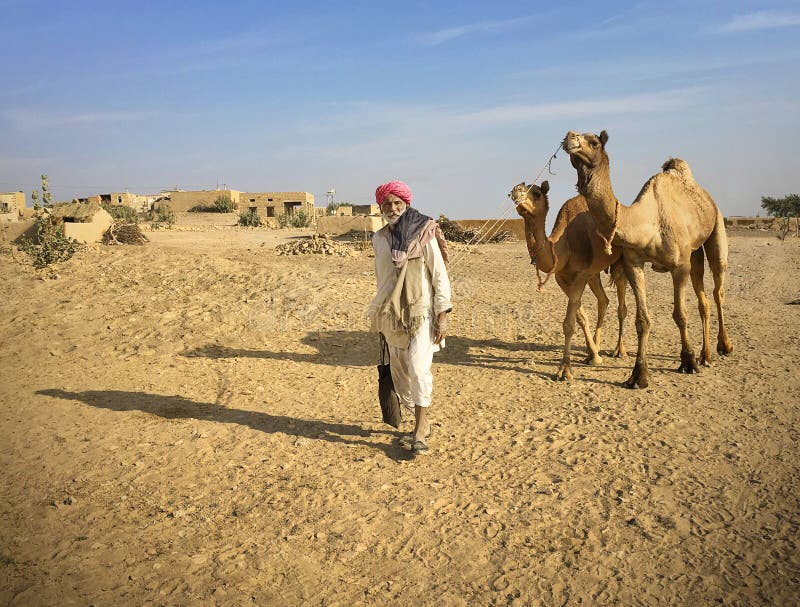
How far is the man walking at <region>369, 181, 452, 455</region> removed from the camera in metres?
4.12

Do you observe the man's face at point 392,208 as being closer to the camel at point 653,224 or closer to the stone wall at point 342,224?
the camel at point 653,224

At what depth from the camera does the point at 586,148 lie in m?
5.10

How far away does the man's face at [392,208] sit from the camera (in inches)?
163

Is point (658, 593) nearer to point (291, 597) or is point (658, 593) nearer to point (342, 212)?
point (291, 597)

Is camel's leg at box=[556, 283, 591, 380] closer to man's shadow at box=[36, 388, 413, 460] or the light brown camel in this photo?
the light brown camel

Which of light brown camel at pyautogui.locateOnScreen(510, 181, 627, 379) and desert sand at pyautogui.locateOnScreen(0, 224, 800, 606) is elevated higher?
light brown camel at pyautogui.locateOnScreen(510, 181, 627, 379)

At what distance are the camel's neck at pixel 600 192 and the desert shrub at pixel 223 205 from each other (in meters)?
30.6

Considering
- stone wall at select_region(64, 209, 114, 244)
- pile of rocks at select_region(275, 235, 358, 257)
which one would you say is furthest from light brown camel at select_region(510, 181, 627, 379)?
stone wall at select_region(64, 209, 114, 244)

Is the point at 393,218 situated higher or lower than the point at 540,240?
higher

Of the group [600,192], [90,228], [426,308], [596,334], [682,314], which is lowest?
[596,334]

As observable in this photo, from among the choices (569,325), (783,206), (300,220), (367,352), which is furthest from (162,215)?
(783,206)

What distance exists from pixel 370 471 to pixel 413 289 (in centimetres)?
131

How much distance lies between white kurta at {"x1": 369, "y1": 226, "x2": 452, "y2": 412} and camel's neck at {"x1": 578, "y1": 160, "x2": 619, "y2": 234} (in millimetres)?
1832

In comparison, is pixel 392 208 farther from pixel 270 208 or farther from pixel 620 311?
pixel 270 208
